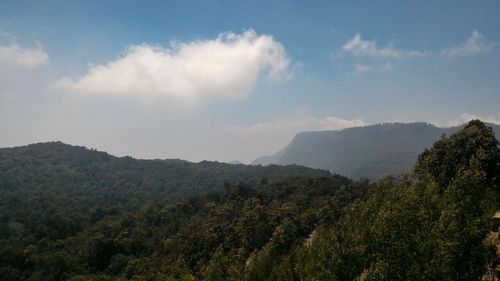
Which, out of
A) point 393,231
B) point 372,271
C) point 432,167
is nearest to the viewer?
point 372,271

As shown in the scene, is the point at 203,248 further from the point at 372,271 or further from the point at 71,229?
the point at 372,271

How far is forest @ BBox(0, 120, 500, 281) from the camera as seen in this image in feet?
108

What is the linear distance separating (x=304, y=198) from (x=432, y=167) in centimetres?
5704

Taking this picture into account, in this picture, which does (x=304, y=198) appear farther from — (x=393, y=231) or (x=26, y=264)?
(x=393, y=231)

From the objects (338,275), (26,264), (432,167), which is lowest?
(26,264)

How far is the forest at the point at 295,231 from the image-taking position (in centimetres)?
3284

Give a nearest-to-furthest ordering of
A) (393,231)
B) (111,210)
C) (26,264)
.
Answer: (393,231) → (26,264) → (111,210)

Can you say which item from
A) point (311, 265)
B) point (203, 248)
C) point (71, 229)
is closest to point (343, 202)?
point (203, 248)

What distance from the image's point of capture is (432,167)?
225ft

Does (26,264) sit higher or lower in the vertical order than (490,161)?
lower

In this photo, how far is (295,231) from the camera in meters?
93.8

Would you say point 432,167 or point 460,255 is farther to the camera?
point 432,167

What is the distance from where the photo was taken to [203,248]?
101438 mm

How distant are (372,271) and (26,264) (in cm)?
9609
